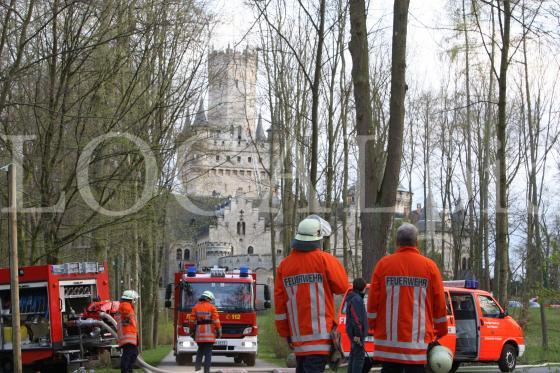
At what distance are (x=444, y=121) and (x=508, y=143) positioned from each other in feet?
20.7

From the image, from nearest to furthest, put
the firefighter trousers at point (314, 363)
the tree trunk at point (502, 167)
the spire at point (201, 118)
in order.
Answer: the firefighter trousers at point (314, 363)
the tree trunk at point (502, 167)
the spire at point (201, 118)

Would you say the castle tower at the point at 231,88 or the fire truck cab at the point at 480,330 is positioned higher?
the castle tower at the point at 231,88

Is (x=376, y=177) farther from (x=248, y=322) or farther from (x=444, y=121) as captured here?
(x=444, y=121)

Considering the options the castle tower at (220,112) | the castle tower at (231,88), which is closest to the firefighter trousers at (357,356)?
the castle tower at (231,88)

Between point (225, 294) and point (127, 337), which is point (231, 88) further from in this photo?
point (127, 337)

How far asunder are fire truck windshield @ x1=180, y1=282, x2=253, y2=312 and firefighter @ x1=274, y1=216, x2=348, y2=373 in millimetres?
16417

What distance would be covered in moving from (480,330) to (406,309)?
11524mm

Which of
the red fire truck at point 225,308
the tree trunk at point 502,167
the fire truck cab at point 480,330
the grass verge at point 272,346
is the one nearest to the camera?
the fire truck cab at point 480,330

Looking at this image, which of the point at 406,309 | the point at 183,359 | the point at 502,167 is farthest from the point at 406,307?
the point at 183,359

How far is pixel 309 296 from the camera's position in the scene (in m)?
8.23

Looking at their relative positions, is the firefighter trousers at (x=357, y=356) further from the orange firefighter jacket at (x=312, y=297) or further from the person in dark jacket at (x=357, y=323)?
the orange firefighter jacket at (x=312, y=297)

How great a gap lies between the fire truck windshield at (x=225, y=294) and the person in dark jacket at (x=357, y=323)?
10619mm

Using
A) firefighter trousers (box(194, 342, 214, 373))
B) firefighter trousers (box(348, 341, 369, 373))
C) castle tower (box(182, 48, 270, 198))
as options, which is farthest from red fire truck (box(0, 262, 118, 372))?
castle tower (box(182, 48, 270, 198))

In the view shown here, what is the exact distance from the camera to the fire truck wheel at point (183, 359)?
24759 millimetres
